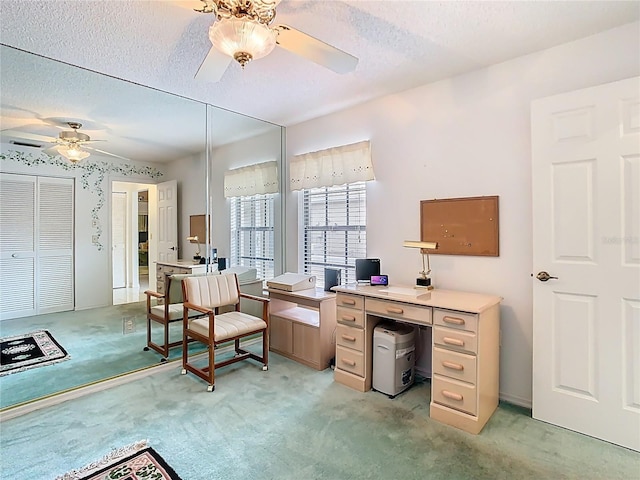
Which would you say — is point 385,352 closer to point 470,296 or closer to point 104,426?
point 470,296

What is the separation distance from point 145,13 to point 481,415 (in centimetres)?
315

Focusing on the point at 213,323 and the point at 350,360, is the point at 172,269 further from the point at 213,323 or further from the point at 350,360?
the point at 350,360

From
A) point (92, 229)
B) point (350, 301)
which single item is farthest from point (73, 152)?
point (350, 301)

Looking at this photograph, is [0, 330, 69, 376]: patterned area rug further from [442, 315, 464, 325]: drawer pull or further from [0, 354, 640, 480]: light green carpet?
[442, 315, 464, 325]: drawer pull

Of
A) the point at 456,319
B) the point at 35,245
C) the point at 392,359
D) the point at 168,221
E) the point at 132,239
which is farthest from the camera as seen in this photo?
the point at 168,221

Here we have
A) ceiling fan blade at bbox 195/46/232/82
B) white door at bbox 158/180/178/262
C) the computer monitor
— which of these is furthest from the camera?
white door at bbox 158/180/178/262

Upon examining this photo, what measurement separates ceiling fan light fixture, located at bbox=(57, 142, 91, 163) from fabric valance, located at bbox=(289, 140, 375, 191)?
204 cm

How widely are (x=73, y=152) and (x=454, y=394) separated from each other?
351 centimetres

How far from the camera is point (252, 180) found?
161 inches

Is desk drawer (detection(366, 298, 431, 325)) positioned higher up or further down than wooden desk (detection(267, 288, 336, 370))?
higher up

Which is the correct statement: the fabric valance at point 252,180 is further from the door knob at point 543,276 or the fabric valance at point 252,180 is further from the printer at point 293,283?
the door knob at point 543,276

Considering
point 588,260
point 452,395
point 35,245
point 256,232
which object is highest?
point 256,232

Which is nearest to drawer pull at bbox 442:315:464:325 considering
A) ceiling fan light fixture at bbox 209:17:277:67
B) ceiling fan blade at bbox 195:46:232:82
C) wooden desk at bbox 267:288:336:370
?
wooden desk at bbox 267:288:336:370

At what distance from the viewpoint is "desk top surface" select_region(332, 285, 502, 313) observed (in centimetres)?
220
